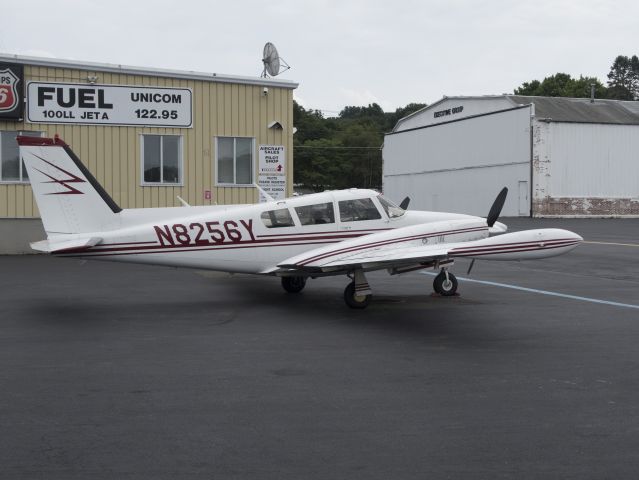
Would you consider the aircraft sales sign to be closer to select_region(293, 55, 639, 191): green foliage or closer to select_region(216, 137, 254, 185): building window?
select_region(216, 137, 254, 185): building window

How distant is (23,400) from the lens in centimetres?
693

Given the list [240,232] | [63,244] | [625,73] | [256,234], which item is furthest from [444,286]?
[625,73]

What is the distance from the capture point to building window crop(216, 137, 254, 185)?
26.2 metres

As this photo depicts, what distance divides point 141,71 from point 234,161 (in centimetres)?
437

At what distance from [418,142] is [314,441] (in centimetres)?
6588

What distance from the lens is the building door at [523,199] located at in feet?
184

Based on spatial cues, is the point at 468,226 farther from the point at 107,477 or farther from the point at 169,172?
the point at 169,172

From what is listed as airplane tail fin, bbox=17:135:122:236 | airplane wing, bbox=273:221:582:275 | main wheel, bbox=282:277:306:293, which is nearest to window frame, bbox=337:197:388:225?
airplane wing, bbox=273:221:582:275

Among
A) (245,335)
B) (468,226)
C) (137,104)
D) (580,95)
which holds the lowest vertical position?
(245,335)

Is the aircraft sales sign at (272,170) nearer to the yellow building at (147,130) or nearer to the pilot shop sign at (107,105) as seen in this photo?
the yellow building at (147,130)

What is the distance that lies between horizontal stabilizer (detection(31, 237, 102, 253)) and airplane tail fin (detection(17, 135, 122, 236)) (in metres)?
0.32

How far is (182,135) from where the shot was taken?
25625mm

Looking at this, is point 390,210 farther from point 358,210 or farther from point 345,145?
point 345,145

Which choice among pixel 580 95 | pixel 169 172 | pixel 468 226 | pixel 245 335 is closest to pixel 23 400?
pixel 245 335
